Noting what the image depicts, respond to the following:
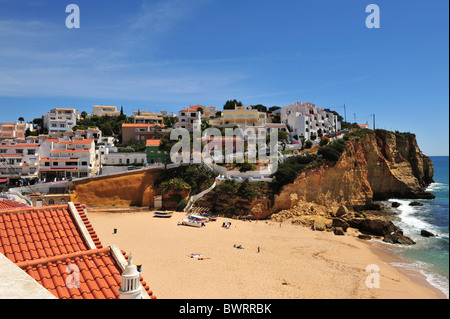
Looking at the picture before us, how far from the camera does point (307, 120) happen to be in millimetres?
65625

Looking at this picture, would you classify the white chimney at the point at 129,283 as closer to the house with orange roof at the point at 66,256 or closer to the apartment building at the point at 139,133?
the house with orange roof at the point at 66,256

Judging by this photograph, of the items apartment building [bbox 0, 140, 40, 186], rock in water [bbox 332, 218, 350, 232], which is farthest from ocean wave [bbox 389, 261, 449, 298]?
apartment building [bbox 0, 140, 40, 186]

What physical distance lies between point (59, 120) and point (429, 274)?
7568 cm

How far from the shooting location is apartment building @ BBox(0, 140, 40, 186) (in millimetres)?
44375

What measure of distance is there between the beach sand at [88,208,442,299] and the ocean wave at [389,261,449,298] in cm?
87

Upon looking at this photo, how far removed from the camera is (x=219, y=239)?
28.7 metres

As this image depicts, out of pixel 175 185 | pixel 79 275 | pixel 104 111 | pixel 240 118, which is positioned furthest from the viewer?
pixel 104 111

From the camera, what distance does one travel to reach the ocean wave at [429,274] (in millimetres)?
20641

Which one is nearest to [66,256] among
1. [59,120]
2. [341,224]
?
[341,224]

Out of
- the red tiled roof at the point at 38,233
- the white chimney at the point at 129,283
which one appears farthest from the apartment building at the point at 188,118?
the white chimney at the point at 129,283

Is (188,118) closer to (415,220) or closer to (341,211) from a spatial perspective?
(341,211)

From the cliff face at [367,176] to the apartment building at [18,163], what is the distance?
38501 millimetres
